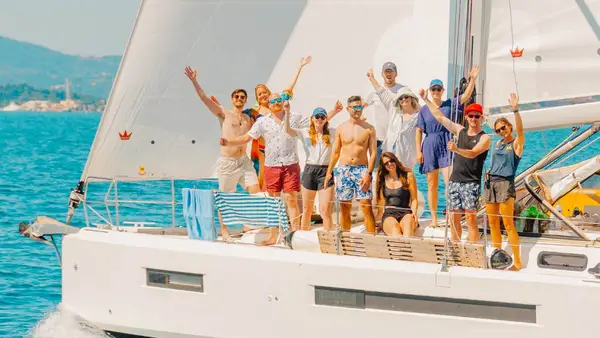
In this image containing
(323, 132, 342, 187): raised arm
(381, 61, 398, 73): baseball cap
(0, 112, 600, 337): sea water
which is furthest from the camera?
(0, 112, 600, 337): sea water

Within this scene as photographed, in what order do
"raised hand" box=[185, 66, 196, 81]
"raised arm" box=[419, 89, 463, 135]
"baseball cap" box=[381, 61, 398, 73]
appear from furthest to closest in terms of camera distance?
1. "raised hand" box=[185, 66, 196, 81]
2. "baseball cap" box=[381, 61, 398, 73]
3. "raised arm" box=[419, 89, 463, 135]

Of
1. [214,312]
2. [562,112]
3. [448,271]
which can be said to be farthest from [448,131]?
[214,312]

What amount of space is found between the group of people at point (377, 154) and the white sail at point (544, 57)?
0.95 ft

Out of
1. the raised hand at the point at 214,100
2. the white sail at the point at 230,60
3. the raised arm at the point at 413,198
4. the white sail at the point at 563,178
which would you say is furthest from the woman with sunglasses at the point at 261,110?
the white sail at the point at 563,178

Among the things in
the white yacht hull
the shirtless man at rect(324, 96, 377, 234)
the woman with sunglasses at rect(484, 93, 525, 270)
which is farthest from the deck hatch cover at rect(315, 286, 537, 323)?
the shirtless man at rect(324, 96, 377, 234)

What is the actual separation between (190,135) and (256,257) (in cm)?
221

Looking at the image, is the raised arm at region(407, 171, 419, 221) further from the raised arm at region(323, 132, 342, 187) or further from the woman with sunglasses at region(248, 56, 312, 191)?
the woman with sunglasses at region(248, 56, 312, 191)

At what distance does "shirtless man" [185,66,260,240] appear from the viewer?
40.5 feet

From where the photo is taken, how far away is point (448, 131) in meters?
11.9

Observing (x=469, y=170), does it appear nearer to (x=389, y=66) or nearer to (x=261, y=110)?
(x=389, y=66)

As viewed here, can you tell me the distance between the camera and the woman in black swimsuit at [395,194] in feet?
37.1

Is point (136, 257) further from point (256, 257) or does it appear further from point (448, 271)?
point (448, 271)

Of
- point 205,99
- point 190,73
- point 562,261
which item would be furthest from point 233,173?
point 562,261

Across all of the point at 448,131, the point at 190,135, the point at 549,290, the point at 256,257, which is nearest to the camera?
the point at 549,290
